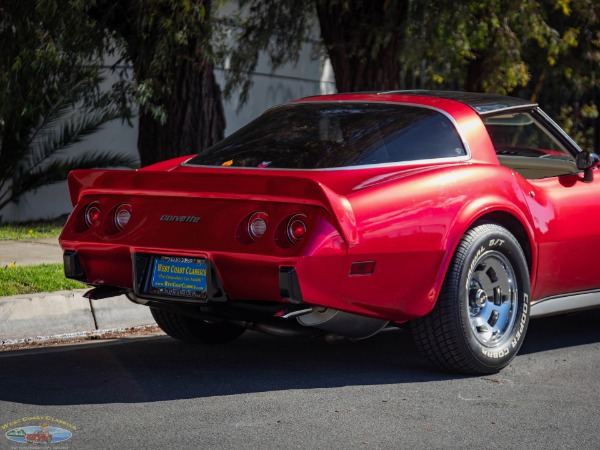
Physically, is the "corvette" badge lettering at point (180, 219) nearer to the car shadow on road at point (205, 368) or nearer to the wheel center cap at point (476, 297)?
the car shadow on road at point (205, 368)

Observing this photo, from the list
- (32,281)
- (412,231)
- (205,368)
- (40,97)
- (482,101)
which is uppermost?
(40,97)

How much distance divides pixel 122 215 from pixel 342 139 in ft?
4.03

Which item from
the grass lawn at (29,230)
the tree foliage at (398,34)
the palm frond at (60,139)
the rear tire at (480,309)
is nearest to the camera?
the rear tire at (480,309)

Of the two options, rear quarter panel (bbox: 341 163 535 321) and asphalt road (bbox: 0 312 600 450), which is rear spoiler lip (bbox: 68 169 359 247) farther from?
asphalt road (bbox: 0 312 600 450)

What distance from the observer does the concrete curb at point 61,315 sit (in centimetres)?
706

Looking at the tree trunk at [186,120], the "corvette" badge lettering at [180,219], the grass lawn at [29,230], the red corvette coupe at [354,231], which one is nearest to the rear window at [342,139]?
the red corvette coupe at [354,231]

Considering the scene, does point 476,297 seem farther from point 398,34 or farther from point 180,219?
point 398,34

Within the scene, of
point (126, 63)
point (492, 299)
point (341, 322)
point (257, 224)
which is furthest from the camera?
point (126, 63)

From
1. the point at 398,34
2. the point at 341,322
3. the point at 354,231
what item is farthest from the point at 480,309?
the point at 398,34

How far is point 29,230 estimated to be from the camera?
11812 millimetres

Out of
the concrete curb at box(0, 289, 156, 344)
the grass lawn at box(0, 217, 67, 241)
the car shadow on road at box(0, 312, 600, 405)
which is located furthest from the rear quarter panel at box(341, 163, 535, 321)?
the grass lawn at box(0, 217, 67, 241)

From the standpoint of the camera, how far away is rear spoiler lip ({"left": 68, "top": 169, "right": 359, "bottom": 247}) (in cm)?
525

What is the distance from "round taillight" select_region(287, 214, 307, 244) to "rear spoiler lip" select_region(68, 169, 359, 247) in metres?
0.08

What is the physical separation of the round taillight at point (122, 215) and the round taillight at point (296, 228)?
1.01 m
